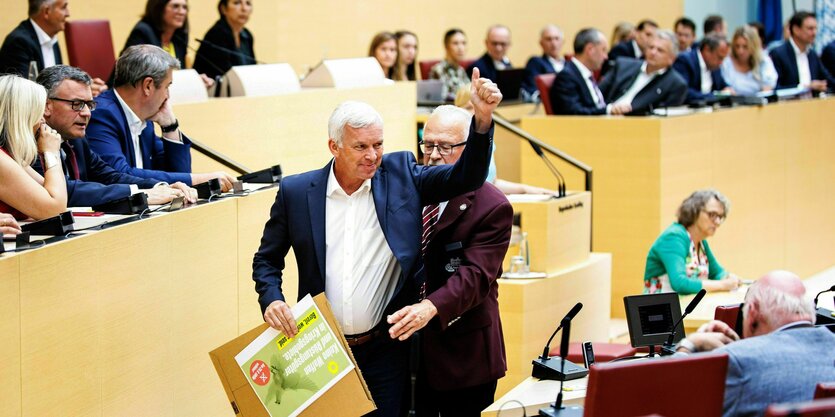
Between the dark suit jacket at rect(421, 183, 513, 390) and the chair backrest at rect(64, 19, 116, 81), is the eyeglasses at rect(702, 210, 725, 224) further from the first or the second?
the chair backrest at rect(64, 19, 116, 81)

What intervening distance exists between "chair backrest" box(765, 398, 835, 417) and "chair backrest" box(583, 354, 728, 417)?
18.7 inches

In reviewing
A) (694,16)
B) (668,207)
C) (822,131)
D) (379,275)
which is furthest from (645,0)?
(379,275)

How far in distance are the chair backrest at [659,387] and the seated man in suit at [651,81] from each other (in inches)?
203

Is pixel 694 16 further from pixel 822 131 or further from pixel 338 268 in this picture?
pixel 338 268

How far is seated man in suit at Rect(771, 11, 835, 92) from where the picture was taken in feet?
32.5

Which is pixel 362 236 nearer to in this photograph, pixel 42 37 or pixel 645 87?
pixel 42 37

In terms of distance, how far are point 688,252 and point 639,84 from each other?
226cm

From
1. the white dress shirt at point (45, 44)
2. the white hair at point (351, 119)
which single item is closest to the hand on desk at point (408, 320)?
the white hair at point (351, 119)

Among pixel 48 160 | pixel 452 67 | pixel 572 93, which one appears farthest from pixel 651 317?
pixel 452 67

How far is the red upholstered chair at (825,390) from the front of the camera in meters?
2.64

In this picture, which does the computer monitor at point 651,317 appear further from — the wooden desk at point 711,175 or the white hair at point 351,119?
the wooden desk at point 711,175

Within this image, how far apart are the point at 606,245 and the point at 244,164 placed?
278 centimetres

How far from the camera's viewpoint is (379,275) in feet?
10.8

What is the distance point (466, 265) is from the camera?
134 inches
